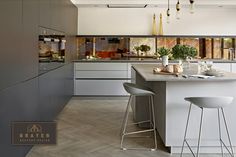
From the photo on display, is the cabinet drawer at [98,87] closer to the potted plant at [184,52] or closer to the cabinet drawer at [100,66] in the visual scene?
the cabinet drawer at [100,66]

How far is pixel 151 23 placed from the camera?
9.27 meters

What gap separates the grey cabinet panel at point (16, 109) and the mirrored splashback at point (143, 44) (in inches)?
200

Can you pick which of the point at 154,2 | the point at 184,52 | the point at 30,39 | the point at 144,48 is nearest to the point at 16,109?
the point at 30,39

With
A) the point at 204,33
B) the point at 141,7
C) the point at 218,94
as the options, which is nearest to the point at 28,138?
the point at 218,94

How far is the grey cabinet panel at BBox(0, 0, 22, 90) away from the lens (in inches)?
123

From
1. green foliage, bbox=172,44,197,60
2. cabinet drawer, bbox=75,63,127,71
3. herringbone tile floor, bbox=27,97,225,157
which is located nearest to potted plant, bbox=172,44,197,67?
green foliage, bbox=172,44,197,60

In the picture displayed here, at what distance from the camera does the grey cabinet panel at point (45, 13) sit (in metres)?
4.84

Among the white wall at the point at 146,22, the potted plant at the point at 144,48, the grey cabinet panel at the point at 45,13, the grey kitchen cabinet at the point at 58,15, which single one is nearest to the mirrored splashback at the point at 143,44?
the potted plant at the point at 144,48

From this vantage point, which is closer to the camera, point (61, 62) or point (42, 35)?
point (42, 35)

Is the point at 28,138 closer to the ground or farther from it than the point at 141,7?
closer to the ground

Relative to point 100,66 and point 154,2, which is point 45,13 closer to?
point 100,66

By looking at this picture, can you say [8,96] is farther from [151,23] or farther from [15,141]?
[151,23]

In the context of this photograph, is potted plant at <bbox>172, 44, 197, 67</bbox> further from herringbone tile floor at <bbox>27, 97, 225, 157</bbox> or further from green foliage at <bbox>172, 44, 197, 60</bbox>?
herringbone tile floor at <bbox>27, 97, 225, 157</bbox>

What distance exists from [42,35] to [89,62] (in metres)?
3.93
